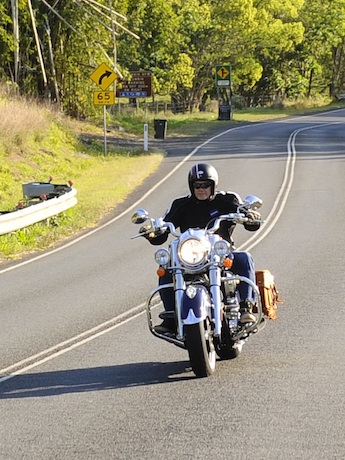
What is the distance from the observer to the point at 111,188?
28719 millimetres

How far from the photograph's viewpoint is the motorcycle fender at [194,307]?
734cm

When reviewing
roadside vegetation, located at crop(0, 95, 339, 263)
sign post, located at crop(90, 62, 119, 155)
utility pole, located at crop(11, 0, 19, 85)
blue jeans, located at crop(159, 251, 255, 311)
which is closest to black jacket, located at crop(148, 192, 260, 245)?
blue jeans, located at crop(159, 251, 255, 311)

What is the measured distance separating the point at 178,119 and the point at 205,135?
445 inches

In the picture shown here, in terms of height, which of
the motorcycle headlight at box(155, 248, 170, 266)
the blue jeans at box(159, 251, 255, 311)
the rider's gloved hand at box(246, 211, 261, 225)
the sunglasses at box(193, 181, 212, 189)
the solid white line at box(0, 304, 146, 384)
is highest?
the sunglasses at box(193, 181, 212, 189)

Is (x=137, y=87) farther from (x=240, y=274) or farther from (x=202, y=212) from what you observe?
(x=240, y=274)

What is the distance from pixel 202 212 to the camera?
840 centimetres

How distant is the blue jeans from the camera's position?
7953mm

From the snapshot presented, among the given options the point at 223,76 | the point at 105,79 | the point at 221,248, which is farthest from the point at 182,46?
the point at 221,248

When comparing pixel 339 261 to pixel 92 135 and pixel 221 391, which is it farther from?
pixel 92 135

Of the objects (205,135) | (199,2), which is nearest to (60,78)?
(205,135)

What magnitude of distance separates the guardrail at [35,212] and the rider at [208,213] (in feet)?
33.2

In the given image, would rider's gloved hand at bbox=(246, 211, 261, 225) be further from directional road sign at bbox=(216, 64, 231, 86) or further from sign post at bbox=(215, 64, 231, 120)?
directional road sign at bbox=(216, 64, 231, 86)

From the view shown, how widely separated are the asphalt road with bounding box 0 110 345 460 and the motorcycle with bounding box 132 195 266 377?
0.32 m

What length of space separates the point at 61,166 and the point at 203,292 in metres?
26.1
